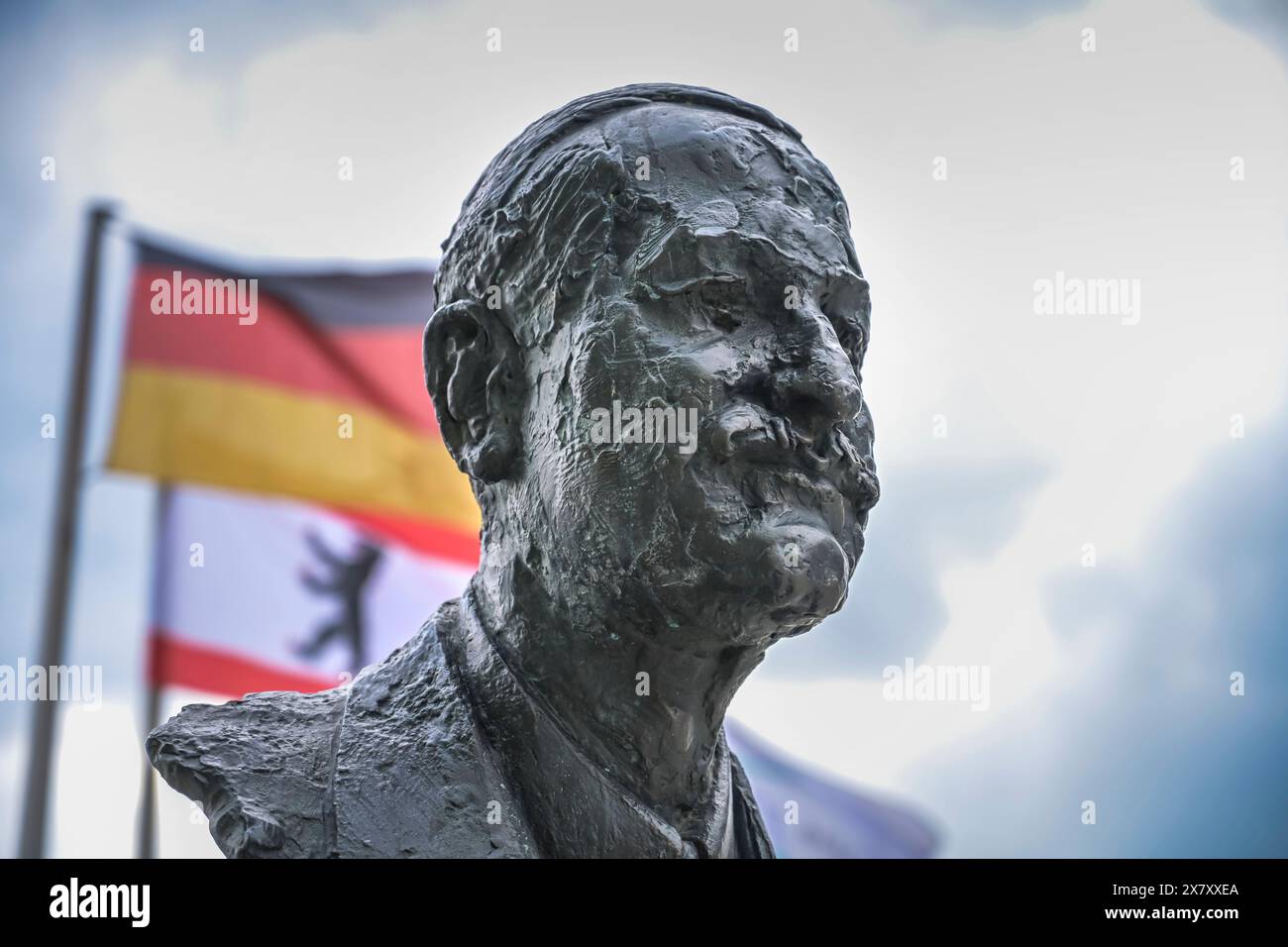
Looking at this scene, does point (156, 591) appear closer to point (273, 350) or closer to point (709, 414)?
point (273, 350)

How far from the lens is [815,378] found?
3.60 metres

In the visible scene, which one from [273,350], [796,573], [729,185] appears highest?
[273,350]

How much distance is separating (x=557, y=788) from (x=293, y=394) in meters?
5.58

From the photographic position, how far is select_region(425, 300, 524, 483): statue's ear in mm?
3898

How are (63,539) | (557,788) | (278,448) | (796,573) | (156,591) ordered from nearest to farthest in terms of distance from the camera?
(796,573)
(557,788)
(63,539)
(156,591)
(278,448)

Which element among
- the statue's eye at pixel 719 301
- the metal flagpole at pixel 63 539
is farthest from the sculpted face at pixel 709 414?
the metal flagpole at pixel 63 539

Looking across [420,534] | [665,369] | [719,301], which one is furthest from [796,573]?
[420,534]

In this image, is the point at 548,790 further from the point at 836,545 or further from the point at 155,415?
the point at 155,415

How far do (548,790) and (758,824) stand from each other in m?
0.82

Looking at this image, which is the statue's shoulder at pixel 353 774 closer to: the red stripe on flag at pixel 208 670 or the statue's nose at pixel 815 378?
the statue's nose at pixel 815 378

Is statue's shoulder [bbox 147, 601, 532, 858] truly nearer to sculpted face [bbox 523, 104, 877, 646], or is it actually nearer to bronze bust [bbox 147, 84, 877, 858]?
bronze bust [bbox 147, 84, 877, 858]

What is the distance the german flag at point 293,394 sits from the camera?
27.9ft

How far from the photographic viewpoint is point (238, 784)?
3.61 m

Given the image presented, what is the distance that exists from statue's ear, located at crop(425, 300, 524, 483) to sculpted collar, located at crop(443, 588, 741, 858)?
18.6 inches
